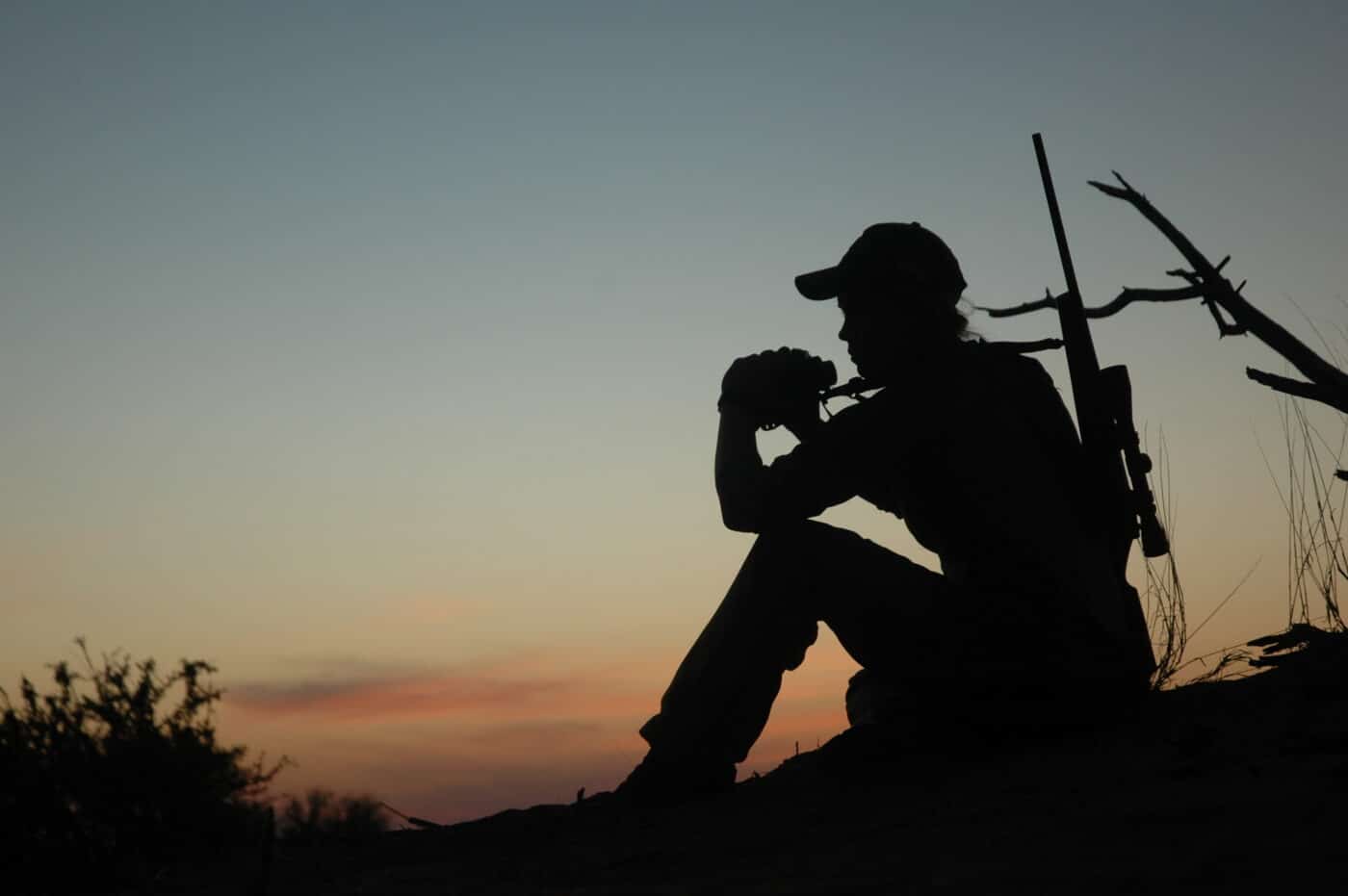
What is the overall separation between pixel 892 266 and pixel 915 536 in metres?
1.11

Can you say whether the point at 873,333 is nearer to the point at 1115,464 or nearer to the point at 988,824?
the point at 1115,464

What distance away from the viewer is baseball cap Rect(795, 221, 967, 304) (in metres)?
5.09

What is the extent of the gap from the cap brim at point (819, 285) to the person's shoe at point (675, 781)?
2006mm

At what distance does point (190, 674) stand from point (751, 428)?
2.97 metres

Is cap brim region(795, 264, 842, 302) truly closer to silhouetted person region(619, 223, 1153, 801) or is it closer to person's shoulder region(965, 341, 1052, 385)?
silhouetted person region(619, 223, 1153, 801)

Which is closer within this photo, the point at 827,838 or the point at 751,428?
the point at 827,838

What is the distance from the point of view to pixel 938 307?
514cm

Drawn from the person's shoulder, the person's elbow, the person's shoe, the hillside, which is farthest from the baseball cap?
the person's shoe

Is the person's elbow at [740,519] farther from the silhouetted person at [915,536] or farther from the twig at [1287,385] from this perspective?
the twig at [1287,385]

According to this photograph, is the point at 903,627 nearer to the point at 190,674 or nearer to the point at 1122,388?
the point at 1122,388

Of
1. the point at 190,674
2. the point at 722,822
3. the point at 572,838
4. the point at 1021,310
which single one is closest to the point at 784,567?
the point at 722,822

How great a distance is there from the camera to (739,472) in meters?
5.12

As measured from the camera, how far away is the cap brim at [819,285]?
5.21 metres

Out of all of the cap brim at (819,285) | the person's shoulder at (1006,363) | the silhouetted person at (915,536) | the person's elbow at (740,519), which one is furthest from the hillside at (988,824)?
the cap brim at (819,285)
